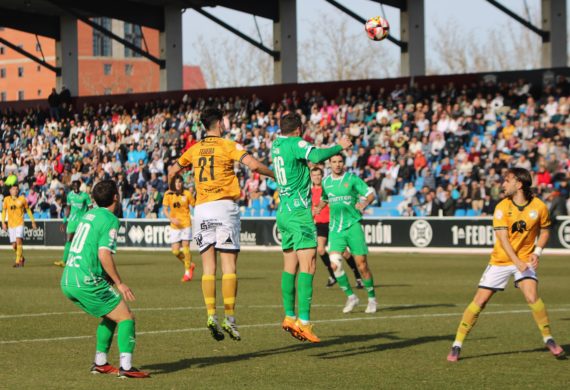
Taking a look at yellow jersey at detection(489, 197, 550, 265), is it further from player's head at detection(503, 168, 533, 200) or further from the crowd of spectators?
the crowd of spectators

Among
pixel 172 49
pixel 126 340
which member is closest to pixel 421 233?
pixel 172 49

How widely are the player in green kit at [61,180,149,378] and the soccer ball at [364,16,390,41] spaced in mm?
16390

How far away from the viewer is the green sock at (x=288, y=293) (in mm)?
11469

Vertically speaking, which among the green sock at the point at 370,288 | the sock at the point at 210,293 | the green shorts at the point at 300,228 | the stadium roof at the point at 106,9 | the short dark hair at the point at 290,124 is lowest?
the green sock at the point at 370,288

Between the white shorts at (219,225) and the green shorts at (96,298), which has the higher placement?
the white shorts at (219,225)

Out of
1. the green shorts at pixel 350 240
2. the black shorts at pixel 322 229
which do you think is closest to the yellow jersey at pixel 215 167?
the green shorts at pixel 350 240

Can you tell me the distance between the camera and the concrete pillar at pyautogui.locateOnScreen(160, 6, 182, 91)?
164 feet

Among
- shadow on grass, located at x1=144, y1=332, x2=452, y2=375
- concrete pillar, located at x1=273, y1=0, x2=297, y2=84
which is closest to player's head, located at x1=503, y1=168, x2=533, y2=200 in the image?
shadow on grass, located at x1=144, y1=332, x2=452, y2=375

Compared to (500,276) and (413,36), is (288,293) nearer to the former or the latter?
(500,276)

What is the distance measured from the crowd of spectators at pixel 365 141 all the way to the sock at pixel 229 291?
21.2m

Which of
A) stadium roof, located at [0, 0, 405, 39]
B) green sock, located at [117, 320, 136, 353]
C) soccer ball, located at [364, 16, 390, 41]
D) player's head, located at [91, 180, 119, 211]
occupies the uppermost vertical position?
stadium roof, located at [0, 0, 405, 39]

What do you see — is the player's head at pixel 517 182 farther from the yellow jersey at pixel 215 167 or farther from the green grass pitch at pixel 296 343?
the yellow jersey at pixel 215 167

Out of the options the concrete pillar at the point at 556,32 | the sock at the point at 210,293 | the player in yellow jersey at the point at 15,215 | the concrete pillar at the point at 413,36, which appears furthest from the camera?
the concrete pillar at the point at 413,36

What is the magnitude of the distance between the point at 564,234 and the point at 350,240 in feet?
54.4
